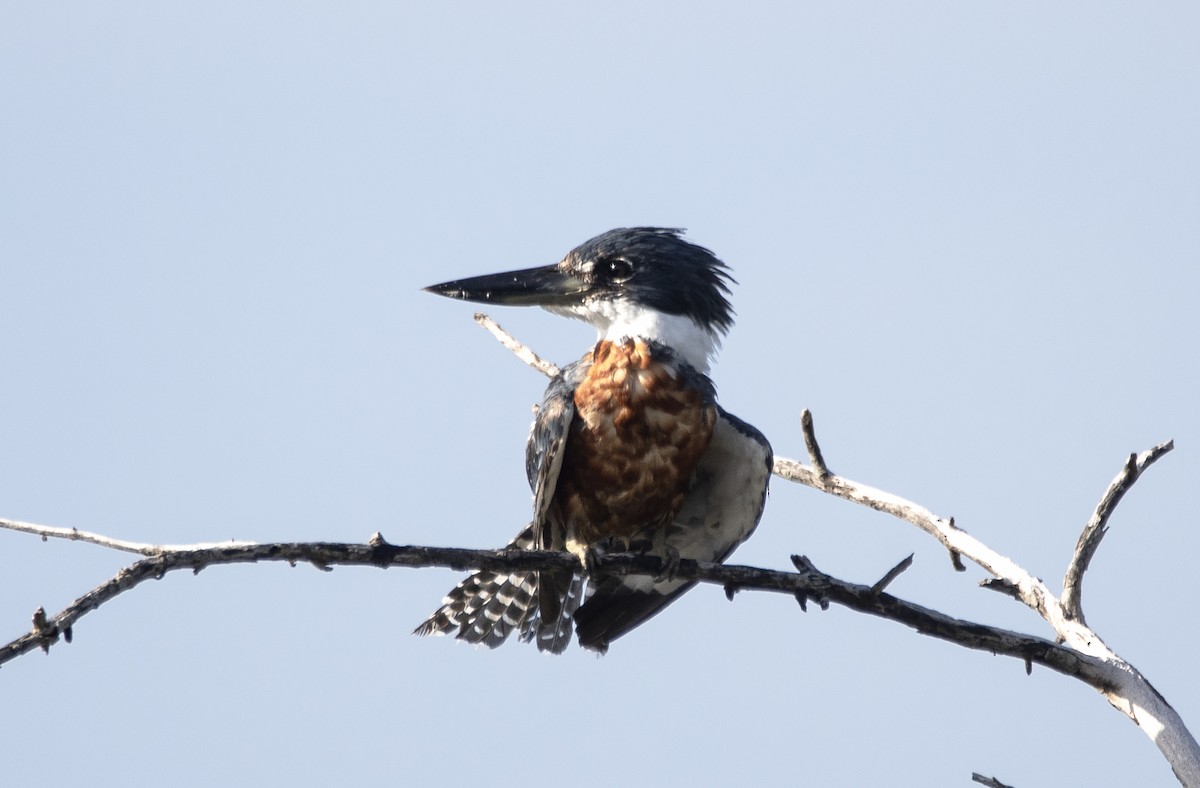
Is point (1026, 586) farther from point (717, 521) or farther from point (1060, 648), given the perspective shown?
point (717, 521)

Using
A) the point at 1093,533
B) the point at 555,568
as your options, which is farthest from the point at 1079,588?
the point at 555,568

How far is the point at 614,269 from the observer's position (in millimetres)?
6379

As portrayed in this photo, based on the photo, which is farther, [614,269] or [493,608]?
[493,608]

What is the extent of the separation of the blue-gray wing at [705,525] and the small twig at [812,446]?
0.88 feet

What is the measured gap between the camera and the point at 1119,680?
4.21m

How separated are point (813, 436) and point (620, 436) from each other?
33.5 inches

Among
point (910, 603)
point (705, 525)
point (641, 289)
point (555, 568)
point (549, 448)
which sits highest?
point (641, 289)

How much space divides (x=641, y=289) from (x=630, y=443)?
92 centimetres

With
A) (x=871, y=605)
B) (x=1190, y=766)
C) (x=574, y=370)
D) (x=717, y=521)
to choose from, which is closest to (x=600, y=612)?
(x=717, y=521)

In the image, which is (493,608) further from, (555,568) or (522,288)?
(555,568)

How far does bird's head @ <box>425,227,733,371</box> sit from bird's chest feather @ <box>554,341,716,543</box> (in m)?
0.36

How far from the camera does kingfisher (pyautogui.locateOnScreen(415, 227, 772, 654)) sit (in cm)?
573

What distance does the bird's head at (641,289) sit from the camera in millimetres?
6223

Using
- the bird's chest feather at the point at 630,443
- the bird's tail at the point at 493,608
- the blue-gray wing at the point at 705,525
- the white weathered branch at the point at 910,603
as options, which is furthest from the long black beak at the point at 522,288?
the white weathered branch at the point at 910,603
